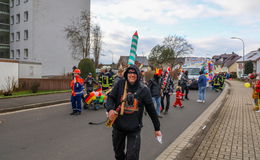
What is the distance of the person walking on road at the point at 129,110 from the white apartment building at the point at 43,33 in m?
34.3

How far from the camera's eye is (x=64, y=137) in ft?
19.3

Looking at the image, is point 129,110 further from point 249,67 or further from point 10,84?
point 249,67

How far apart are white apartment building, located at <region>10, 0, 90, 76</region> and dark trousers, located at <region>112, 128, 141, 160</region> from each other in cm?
3429

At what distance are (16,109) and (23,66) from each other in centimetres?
1495

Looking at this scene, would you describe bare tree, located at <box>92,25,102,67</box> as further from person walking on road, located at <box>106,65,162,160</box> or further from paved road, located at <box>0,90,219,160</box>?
person walking on road, located at <box>106,65,162,160</box>

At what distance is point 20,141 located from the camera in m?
5.50

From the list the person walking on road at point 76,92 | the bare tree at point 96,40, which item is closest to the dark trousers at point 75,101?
the person walking on road at point 76,92

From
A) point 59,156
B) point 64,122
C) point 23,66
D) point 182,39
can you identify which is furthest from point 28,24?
point 182,39

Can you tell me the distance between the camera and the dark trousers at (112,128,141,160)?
3.13 metres

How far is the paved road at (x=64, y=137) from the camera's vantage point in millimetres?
4688

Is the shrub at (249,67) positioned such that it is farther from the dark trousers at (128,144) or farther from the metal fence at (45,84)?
the dark trousers at (128,144)

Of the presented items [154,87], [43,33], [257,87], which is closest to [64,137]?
[154,87]

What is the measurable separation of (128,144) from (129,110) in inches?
18.9

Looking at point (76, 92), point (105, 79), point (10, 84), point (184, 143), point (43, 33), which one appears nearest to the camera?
point (184, 143)
